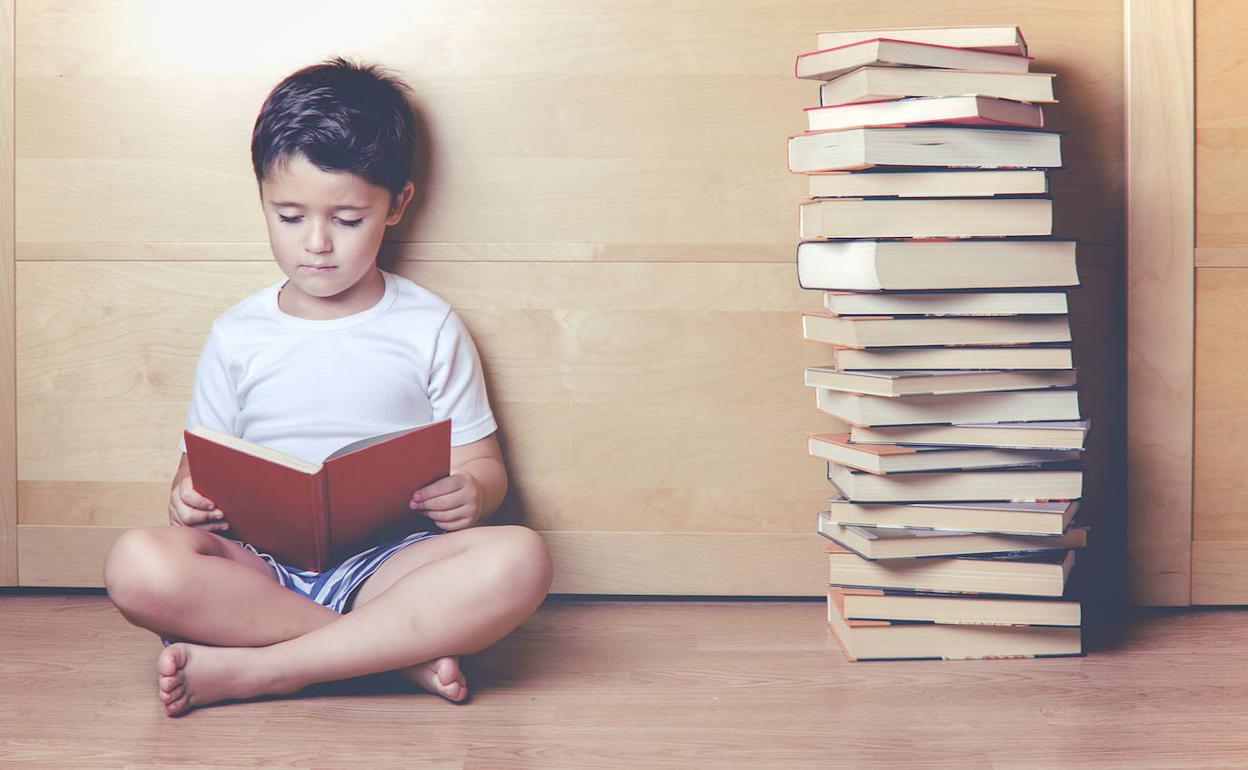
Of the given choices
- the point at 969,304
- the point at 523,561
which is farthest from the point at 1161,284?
the point at 523,561

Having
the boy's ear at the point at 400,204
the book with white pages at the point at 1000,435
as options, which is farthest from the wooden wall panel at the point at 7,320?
the book with white pages at the point at 1000,435

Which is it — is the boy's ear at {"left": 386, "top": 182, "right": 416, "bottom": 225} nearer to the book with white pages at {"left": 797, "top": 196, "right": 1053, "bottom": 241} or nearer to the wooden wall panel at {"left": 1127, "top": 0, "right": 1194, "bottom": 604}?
the book with white pages at {"left": 797, "top": 196, "right": 1053, "bottom": 241}

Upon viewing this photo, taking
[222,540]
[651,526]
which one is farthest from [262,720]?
[651,526]

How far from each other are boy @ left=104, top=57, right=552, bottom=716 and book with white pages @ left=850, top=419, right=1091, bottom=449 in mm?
420

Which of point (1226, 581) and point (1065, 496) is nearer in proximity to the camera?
point (1065, 496)

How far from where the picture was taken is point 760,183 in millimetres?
1393

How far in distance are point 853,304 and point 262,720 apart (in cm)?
72

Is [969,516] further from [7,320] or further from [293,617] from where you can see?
[7,320]

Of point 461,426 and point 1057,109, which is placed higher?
point 1057,109

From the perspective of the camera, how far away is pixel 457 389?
1339 millimetres

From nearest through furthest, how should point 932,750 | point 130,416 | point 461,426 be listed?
point 932,750, point 461,426, point 130,416

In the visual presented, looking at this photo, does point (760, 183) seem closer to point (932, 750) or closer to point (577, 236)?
point (577, 236)

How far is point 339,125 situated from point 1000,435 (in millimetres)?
804

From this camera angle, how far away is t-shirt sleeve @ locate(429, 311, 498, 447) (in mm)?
1330
